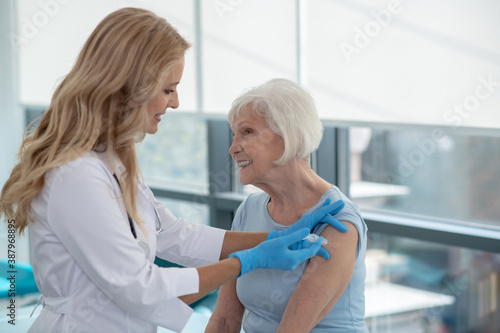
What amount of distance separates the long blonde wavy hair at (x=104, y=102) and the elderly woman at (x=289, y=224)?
14.8 inches

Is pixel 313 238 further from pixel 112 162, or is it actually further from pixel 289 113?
pixel 112 162

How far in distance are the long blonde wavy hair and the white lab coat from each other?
3 centimetres

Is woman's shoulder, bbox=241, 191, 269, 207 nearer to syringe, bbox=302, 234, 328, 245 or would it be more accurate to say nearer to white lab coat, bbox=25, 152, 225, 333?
syringe, bbox=302, 234, 328, 245

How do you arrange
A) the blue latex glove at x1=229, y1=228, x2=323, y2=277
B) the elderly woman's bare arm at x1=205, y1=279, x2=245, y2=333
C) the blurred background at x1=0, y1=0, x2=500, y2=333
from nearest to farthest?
the blue latex glove at x1=229, y1=228, x2=323, y2=277 → the elderly woman's bare arm at x1=205, y1=279, x2=245, y2=333 → the blurred background at x1=0, y1=0, x2=500, y2=333

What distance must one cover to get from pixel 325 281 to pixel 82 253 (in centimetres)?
62

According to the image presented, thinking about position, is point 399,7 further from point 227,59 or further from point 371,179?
point 227,59

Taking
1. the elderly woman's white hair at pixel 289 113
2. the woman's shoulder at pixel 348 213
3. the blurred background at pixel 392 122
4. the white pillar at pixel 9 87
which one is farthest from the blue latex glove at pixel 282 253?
the white pillar at pixel 9 87

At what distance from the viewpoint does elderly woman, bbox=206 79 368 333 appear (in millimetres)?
1472

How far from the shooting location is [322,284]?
4.78 feet

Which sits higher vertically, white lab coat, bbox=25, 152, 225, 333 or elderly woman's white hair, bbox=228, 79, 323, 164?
elderly woman's white hair, bbox=228, 79, 323, 164

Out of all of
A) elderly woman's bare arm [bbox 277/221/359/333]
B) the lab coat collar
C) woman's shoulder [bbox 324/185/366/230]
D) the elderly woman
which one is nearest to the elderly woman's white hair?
the elderly woman

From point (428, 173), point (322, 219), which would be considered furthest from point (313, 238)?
point (428, 173)

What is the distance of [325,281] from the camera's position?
146cm

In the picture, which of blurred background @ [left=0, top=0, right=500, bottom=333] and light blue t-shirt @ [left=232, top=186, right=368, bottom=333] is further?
blurred background @ [left=0, top=0, right=500, bottom=333]
